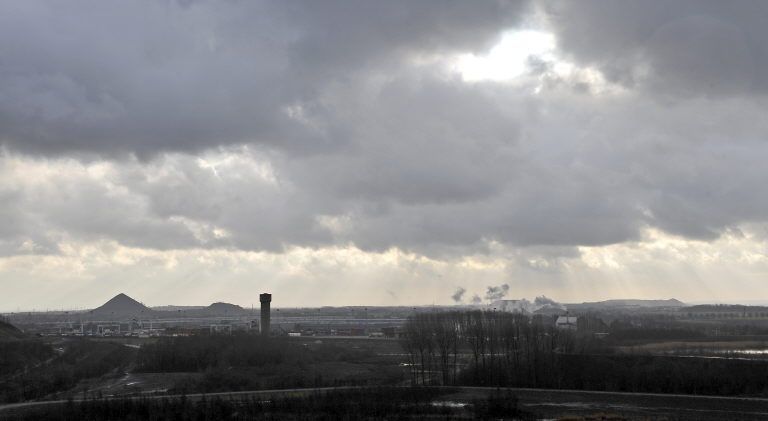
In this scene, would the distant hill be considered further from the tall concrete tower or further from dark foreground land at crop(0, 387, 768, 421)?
dark foreground land at crop(0, 387, 768, 421)

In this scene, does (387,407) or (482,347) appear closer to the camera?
(387,407)

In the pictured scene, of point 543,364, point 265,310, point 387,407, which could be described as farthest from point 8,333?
point 387,407

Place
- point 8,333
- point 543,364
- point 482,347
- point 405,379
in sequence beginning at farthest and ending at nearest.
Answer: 1. point 8,333
2. point 482,347
3. point 405,379
4. point 543,364

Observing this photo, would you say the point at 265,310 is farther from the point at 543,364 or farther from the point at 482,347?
the point at 543,364

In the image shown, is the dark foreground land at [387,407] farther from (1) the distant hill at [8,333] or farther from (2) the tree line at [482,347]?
(1) the distant hill at [8,333]

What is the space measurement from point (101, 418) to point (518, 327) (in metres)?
66.2

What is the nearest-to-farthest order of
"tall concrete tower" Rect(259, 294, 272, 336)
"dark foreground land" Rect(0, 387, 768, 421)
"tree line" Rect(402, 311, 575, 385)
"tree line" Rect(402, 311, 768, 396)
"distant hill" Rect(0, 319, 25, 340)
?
1. "dark foreground land" Rect(0, 387, 768, 421)
2. "tree line" Rect(402, 311, 768, 396)
3. "tree line" Rect(402, 311, 575, 385)
4. "distant hill" Rect(0, 319, 25, 340)
5. "tall concrete tower" Rect(259, 294, 272, 336)

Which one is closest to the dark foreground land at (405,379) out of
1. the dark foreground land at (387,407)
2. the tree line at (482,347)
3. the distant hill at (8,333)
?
the dark foreground land at (387,407)

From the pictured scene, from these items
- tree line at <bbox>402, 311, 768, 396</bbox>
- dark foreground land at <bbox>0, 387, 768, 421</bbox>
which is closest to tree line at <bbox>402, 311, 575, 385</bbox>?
tree line at <bbox>402, 311, 768, 396</bbox>

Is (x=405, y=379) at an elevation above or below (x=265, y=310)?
below

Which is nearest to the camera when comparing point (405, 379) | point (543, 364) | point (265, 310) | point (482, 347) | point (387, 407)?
point (387, 407)

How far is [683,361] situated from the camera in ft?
334

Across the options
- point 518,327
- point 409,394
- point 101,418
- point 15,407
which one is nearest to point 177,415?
point 101,418

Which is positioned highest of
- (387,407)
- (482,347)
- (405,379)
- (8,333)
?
(8,333)
